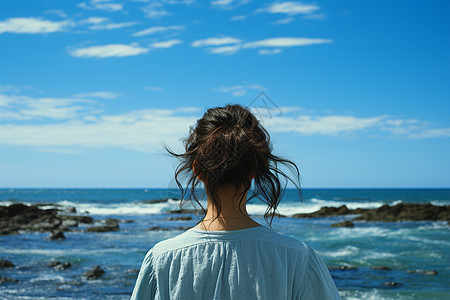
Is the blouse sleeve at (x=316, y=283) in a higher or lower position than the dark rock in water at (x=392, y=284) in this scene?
higher

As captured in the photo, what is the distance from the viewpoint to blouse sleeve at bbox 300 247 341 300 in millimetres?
1461

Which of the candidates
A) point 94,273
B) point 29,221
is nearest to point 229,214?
point 94,273

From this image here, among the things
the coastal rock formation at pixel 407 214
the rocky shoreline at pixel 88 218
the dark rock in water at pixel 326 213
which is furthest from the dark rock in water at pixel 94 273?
the dark rock in water at pixel 326 213

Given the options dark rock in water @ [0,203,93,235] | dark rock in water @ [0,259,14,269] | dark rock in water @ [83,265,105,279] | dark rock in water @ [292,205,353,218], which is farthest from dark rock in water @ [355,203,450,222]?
dark rock in water @ [0,259,14,269]

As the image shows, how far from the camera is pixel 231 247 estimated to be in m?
1.45

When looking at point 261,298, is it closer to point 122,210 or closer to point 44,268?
point 44,268

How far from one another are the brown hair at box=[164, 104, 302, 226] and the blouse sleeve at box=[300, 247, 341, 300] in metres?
0.29

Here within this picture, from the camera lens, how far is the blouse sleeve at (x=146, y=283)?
153 centimetres

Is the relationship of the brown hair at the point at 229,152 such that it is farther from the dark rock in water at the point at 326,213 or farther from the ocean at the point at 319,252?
the dark rock in water at the point at 326,213

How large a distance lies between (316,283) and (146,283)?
1.70 ft

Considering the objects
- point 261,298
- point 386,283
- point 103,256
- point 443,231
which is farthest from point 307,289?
point 443,231

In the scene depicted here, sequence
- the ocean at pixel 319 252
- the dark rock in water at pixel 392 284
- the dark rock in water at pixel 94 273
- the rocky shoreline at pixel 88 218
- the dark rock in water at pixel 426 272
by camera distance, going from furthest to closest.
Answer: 1. the rocky shoreline at pixel 88 218
2. the dark rock in water at pixel 426 272
3. the dark rock in water at pixel 94 273
4. the dark rock in water at pixel 392 284
5. the ocean at pixel 319 252

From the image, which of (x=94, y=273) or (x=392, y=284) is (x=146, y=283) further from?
(x=94, y=273)

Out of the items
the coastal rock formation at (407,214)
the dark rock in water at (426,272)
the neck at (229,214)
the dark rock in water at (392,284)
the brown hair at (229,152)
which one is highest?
the brown hair at (229,152)
